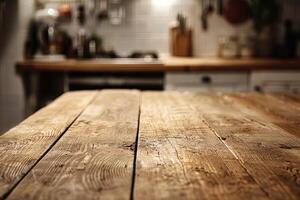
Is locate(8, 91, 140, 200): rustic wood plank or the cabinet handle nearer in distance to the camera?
locate(8, 91, 140, 200): rustic wood plank

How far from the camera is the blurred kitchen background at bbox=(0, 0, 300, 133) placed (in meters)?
3.62

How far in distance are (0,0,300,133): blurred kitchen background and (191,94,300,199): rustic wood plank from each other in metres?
1.97

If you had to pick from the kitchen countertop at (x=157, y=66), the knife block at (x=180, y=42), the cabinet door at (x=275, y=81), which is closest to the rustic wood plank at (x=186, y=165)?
the kitchen countertop at (x=157, y=66)

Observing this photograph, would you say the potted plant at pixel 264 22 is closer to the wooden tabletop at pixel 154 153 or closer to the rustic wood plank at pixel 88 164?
the wooden tabletop at pixel 154 153

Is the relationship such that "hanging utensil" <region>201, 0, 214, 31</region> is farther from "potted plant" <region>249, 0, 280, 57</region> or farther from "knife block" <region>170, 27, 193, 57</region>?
"potted plant" <region>249, 0, 280, 57</region>

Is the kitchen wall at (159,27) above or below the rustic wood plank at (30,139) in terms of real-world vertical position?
above

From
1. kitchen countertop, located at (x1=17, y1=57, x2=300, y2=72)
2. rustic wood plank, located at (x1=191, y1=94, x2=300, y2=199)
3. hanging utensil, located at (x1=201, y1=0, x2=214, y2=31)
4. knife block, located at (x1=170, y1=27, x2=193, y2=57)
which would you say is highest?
hanging utensil, located at (x1=201, y1=0, x2=214, y2=31)

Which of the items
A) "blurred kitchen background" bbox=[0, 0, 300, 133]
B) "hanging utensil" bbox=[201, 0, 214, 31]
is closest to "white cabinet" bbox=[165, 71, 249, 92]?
"blurred kitchen background" bbox=[0, 0, 300, 133]

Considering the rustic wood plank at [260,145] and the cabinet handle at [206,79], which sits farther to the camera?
the cabinet handle at [206,79]

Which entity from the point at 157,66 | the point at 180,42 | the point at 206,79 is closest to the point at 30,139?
the point at 157,66

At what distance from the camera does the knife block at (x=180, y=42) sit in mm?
3928

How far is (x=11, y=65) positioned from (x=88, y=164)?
8.85 feet

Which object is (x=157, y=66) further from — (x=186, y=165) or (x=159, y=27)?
(x=186, y=165)

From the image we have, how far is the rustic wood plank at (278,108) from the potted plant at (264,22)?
1822 mm
